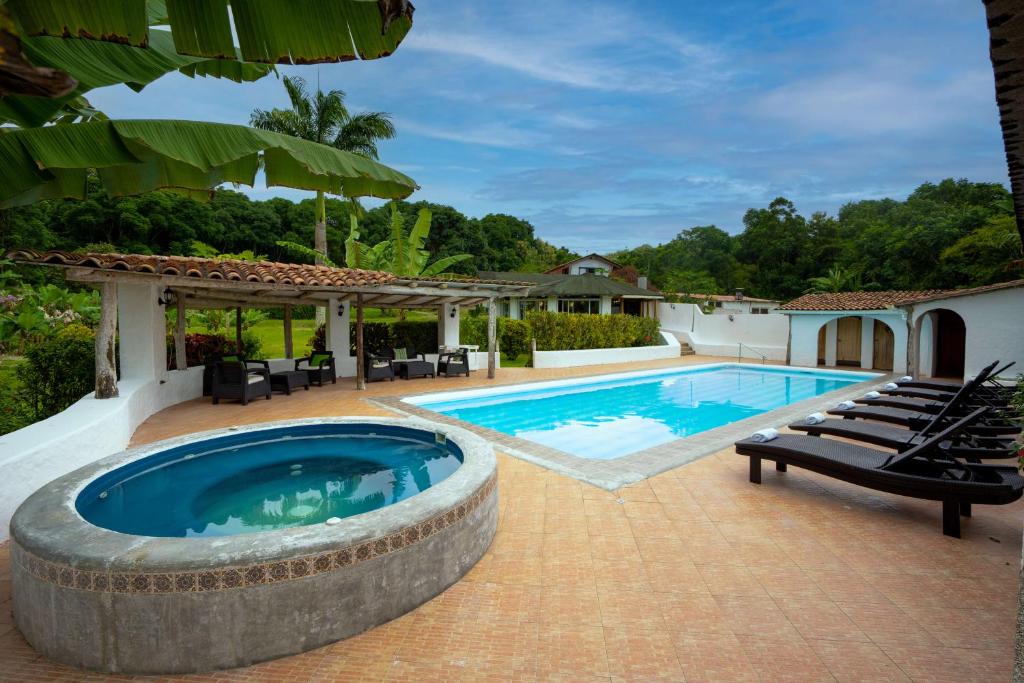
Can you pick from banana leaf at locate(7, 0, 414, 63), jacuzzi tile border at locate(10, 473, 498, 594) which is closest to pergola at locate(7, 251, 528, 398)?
jacuzzi tile border at locate(10, 473, 498, 594)

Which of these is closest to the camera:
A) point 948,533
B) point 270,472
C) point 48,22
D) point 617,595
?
point 48,22

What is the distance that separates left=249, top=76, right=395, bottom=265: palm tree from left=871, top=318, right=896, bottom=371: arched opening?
2372cm

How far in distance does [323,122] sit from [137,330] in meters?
17.5

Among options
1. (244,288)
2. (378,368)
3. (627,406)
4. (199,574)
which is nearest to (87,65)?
(199,574)

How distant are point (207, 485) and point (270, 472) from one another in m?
0.75

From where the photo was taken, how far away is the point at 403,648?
3.33 metres

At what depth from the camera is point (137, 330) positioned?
1031 centimetres

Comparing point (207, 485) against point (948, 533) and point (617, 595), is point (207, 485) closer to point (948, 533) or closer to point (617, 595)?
point (617, 595)

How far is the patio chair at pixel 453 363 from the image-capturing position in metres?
16.8

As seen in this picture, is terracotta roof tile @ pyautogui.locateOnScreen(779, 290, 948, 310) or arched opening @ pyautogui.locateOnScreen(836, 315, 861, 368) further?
arched opening @ pyautogui.locateOnScreen(836, 315, 861, 368)

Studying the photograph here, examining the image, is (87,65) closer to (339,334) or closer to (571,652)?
(571,652)

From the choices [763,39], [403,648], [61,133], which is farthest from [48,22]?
[763,39]

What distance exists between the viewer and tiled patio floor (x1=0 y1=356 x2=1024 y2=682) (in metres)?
3.14

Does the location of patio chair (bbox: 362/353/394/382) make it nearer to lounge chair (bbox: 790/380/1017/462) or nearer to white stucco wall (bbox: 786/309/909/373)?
lounge chair (bbox: 790/380/1017/462)
